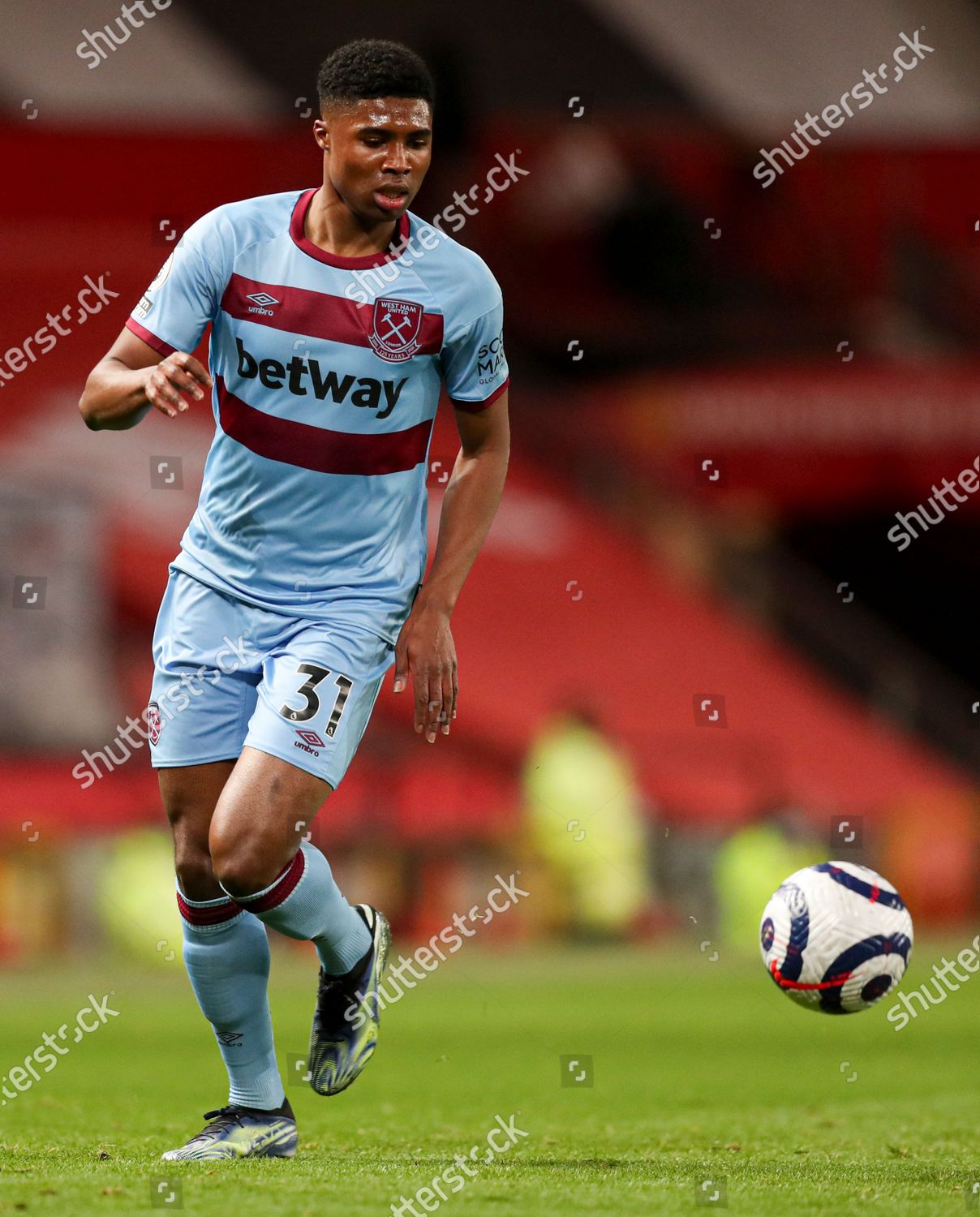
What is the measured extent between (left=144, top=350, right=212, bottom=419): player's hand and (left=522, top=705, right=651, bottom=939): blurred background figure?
8.68 m

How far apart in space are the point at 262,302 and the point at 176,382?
60cm

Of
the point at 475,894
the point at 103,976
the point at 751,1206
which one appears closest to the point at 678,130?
the point at 475,894

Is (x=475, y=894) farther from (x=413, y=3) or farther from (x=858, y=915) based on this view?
(x=413, y=3)

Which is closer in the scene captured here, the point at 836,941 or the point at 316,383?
the point at 316,383

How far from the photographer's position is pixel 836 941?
5.26 metres

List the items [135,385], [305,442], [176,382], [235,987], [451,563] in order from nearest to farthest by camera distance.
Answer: [176,382] → [135,385] → [305,442] → [235,987] → [451,563]

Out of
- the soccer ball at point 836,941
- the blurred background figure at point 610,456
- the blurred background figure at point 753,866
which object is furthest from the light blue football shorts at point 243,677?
the blurred background figure at point 753,866

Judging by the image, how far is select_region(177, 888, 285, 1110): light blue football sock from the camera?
16.0 feet

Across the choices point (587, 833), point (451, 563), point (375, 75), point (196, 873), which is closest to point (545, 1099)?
point (196, 873)

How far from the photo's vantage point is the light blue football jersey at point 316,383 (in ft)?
15.4

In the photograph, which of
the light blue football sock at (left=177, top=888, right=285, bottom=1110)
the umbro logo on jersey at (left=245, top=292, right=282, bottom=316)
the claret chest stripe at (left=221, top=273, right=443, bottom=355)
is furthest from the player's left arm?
the light blue football sock at (left=177, top=888, right=285, bottom=1110)

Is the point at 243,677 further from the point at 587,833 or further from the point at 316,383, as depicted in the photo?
the point at 587,833

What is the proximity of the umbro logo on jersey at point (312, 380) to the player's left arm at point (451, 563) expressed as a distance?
307 mm

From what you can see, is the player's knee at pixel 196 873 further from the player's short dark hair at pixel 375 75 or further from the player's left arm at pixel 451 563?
the player's short dark hair at pixel 375 75
